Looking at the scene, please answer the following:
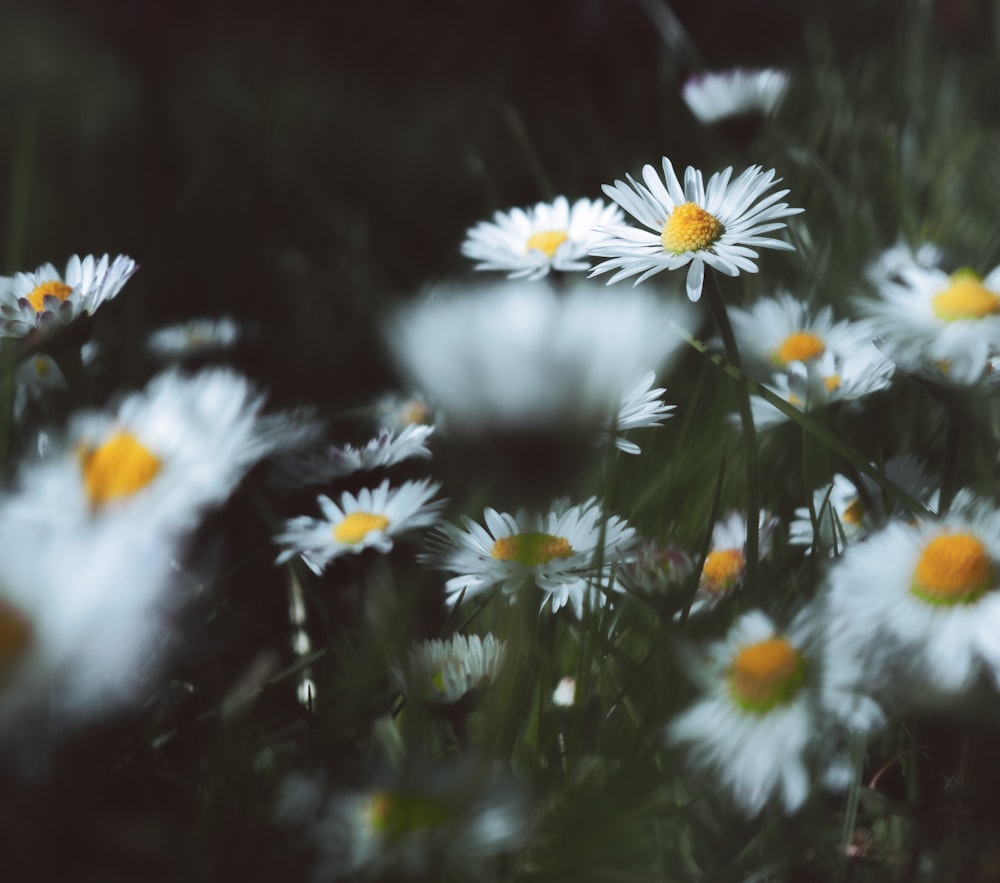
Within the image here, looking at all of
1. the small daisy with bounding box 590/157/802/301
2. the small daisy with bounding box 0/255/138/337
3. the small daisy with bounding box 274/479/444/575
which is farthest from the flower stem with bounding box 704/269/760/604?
the small daisy with bounding box 0/255/138/337

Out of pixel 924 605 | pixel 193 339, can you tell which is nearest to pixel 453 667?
pixel 924 605

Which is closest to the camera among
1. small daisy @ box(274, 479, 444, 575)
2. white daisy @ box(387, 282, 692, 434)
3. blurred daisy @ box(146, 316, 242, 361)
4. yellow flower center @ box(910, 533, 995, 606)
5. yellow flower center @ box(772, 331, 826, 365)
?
white daisy @ box(387, 282, 692, 434)

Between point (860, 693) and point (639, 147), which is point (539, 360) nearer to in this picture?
point (860, 693)

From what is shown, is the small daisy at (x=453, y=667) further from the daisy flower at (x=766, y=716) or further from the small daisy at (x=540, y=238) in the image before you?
the small daisy at (x=540, y=238)

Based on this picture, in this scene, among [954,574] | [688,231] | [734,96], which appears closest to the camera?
[954,574]

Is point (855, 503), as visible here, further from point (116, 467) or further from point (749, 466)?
point (116, 467)

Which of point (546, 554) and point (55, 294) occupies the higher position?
point (55, 294)

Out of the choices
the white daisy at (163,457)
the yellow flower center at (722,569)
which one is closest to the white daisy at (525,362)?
the white daisy at (163,457)

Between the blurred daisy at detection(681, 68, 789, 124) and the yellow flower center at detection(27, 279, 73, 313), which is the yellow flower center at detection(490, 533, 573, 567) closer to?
the yellow flower center at detection(27, 279, 73, 313)
